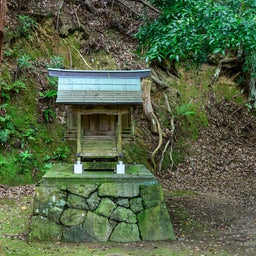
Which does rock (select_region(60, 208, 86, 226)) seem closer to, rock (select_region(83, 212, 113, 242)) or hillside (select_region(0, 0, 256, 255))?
rock (select_region(83, 212, 113, 242))

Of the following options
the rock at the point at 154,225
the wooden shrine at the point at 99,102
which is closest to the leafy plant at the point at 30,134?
the wooden shrine at the point at 99,102

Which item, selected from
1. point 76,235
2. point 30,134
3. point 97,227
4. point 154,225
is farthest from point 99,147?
point 30,134

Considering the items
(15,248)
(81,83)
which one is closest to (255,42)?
(81,83)

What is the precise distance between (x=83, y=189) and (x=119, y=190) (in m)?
0.63

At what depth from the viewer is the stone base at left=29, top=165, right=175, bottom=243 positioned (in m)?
6.54

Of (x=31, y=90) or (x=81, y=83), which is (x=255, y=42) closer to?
(x=81, y=83)

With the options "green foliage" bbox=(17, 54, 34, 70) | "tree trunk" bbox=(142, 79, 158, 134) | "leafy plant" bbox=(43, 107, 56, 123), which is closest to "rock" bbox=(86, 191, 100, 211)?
"leafy plant" bbox=(43, 107, 56, 123)

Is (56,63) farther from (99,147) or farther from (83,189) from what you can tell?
(83,189)

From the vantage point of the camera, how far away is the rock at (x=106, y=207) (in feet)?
21.6

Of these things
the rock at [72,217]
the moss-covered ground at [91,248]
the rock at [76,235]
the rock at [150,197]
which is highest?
the rock at [150,197]

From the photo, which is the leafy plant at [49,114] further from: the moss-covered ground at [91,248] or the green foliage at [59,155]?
the moss-covered ground at [91,248]

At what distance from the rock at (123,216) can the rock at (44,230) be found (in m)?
0.97

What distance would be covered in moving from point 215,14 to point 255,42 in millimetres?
825

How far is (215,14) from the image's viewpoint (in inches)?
250
